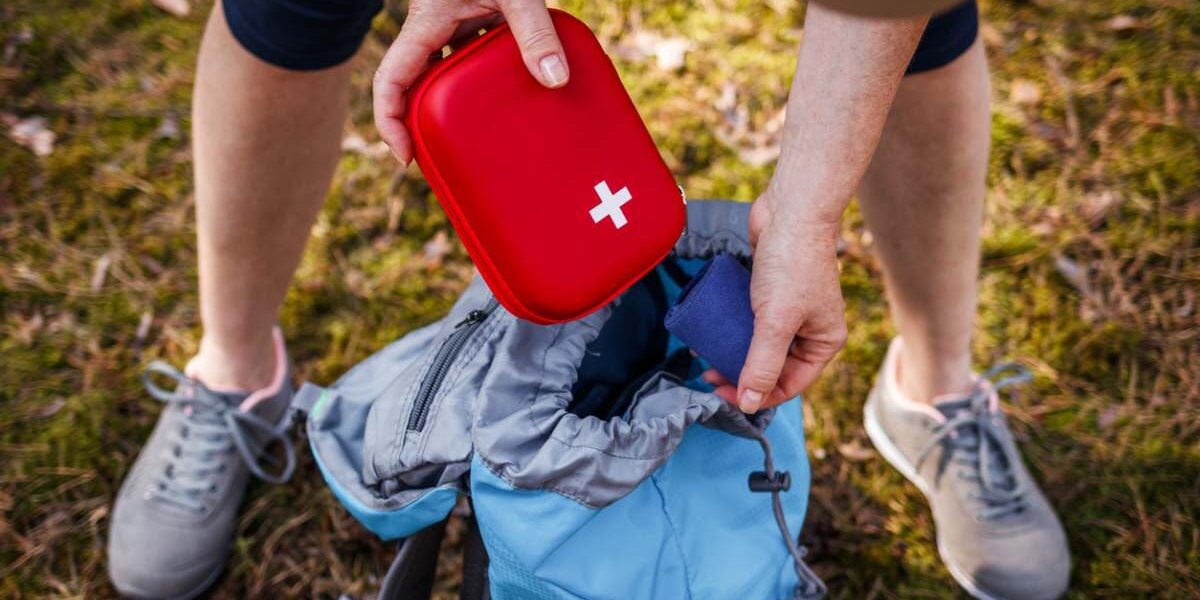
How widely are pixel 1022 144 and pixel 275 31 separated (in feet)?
7.21

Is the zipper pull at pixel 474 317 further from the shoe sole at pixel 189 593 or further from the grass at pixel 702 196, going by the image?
the shoe sole at pixel 189 593

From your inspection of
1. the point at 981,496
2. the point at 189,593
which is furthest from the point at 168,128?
the point at 981,496

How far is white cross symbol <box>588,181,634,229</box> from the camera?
136cm

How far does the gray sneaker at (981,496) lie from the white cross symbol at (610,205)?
1.17 m

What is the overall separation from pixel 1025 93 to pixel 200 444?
2.55m

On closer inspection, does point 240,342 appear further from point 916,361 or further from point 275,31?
point 916,361

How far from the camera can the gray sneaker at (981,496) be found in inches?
84.0

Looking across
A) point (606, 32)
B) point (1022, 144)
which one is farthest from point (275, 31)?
point (1022, 144)

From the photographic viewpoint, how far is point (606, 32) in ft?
10.3

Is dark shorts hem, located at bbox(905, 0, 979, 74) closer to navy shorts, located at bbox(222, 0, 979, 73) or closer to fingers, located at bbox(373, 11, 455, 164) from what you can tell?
navy shorts, located at bbox(222, 0, 979, 73)

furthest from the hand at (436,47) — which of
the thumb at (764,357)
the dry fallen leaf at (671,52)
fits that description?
the dry fallen leaf at (671,52)

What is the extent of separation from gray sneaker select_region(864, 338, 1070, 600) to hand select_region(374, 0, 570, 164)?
1.38 m

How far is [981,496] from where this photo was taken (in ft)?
7.16

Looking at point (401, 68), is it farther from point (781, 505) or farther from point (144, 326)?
Result: point (144, 326)
